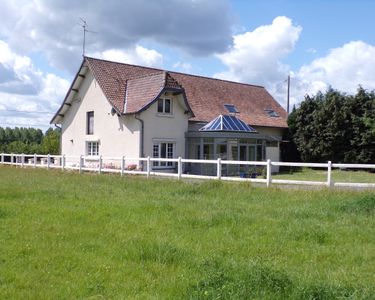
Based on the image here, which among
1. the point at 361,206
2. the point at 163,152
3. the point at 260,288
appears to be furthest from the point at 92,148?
the point at 260,288

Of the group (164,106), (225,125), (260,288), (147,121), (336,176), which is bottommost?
(260,288)

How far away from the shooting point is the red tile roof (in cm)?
2981

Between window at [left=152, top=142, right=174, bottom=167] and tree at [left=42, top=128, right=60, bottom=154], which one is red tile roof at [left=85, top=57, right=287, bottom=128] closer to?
window at [left=152, top=142, right=174, bottom=167]

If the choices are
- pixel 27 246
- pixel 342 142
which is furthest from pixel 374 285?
pixel 342 142

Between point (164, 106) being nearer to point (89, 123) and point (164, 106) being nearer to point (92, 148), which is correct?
point (89, 123)

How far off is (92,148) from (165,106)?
21.3 feet

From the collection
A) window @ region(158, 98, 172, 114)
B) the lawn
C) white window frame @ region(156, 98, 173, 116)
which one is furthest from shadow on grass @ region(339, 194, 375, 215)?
window @ region(158, 98, 172, 114)

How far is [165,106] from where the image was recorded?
99.5ft

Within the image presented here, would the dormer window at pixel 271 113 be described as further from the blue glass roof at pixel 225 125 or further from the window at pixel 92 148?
the window at pixel 92 148

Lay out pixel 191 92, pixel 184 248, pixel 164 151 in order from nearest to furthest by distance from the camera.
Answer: pixel 184 248 < pixel 164 151 < pixel 191 92

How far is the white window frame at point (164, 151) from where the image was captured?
2948cm

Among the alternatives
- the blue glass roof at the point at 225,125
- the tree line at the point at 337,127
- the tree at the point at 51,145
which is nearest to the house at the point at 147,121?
the blue glass roof at the point at 225,125

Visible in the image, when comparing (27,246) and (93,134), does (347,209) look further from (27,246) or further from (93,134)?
(93,134)

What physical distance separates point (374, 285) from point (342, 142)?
30.7 metres
